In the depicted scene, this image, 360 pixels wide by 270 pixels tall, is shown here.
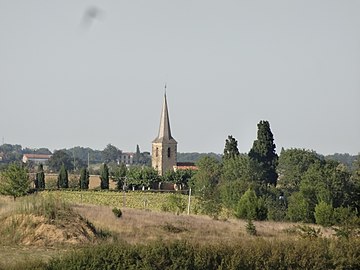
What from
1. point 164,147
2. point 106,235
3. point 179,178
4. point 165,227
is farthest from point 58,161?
point 106,235

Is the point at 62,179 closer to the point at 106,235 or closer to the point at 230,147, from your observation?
the point at 230,147

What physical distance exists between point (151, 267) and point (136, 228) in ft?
39.8

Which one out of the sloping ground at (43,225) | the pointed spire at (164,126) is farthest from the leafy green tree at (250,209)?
the pointed spire at (164,126)

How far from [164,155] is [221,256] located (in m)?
105

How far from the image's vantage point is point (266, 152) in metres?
76.8

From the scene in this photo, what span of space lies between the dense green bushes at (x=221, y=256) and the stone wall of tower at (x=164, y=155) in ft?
333

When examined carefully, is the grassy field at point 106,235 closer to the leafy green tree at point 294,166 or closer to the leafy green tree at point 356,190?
the leafy green tree at point 356,190

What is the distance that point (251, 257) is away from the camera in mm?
16531

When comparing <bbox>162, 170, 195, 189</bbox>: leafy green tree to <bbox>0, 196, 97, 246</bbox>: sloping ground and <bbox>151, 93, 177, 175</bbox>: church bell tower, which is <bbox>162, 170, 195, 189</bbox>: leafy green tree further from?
<bbox>0, 196, 97, 246</bbox>: sloping ground

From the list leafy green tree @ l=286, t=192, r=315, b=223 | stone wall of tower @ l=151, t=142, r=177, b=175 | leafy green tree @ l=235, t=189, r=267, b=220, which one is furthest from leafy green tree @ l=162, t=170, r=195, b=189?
leafy green tree @ l=235, t=189, r=267, b=220

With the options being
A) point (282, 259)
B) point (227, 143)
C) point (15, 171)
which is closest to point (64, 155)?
point (227, 143)

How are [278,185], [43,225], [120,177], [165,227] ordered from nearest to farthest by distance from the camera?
[43,225], [165,227], [278,185], [120,177]

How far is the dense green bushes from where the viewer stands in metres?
15.1

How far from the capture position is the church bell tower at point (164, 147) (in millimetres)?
120312
